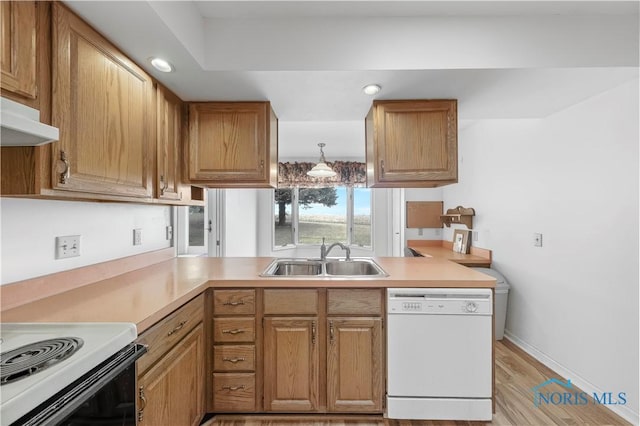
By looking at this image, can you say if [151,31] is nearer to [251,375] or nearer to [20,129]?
[20,129]

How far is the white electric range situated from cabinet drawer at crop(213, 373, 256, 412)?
0.83 m

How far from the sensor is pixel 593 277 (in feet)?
6.62

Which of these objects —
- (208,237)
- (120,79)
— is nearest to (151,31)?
(120,79)

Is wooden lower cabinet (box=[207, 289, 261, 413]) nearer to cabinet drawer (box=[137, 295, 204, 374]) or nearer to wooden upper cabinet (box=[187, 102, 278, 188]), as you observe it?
cabinet drawer (box=[137, 295, 204, 374])

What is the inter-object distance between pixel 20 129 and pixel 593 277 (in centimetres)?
302

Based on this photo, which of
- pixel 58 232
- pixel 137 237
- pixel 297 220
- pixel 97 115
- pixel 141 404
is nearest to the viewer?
pixel 141 404

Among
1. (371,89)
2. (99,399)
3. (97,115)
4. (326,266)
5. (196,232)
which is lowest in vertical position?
(99,399)

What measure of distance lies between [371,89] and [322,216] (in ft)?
13.1

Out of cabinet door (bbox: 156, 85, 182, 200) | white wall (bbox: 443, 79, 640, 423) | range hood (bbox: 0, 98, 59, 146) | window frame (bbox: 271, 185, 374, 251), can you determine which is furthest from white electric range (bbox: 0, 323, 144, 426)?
window frame (bbox: 271, 185, 374, 251)

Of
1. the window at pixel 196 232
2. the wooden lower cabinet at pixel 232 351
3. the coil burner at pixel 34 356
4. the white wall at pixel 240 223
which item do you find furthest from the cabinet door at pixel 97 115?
the white wall at pixel 240 223

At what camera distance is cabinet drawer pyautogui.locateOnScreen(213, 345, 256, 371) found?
5.77ft

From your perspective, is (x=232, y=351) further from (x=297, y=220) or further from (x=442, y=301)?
(x=297, y=220)

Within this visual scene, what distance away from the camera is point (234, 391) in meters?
1.76

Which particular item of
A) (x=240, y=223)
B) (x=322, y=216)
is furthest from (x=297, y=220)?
(x=240, y=223)
